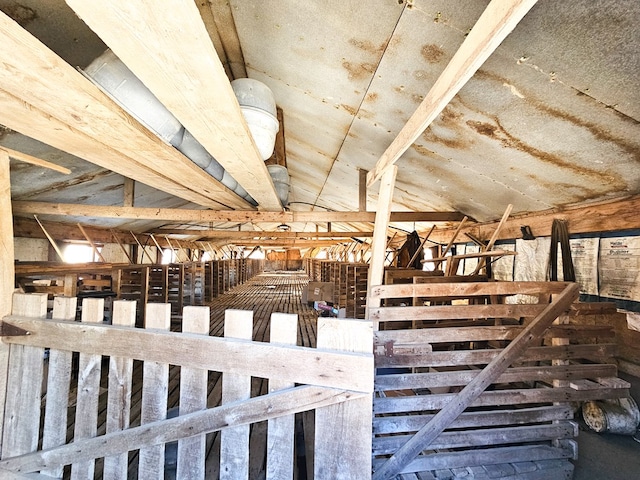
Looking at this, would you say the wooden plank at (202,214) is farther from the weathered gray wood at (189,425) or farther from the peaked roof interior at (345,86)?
the weathered gray wood at (189,425)

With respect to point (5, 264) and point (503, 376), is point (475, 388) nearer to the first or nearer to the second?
point (503, 376)

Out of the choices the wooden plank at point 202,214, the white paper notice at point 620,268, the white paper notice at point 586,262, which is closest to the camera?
the white paper notice at point 620,268

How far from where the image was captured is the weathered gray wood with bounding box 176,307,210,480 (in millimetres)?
1121

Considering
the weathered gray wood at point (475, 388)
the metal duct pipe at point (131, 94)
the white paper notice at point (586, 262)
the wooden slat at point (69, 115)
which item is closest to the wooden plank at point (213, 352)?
the wooden slat at point (69, 115)

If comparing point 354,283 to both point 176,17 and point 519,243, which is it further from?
point 176,17

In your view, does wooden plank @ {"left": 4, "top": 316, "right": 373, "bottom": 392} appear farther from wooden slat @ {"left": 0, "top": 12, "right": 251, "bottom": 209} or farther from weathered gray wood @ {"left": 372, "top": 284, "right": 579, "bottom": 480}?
weathered gray wood @ {"left": 372, "top": 284, "right": 579, "bottom": 480}

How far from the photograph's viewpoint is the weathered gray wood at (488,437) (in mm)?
2213

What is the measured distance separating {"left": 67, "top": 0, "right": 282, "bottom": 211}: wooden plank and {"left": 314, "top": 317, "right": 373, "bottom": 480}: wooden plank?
1017 millimetres

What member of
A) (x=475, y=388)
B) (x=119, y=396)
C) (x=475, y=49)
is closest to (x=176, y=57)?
(x=475, y=49)

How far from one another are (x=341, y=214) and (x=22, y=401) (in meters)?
3.52

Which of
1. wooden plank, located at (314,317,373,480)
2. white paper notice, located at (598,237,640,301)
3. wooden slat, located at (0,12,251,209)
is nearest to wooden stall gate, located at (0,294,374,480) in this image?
wooden plank, located at (314,317,373,480)

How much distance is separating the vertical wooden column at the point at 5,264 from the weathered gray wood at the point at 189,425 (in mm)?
360

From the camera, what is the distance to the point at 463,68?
3.67 feet

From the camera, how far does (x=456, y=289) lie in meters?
2.28
